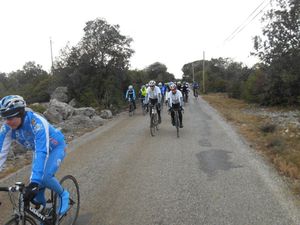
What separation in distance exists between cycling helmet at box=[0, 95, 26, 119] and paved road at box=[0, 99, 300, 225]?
2.39 metres

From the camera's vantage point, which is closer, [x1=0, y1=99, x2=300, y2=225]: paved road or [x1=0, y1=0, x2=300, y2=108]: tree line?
[x1=0, y1=99, x2=300, y2=225]: paved road

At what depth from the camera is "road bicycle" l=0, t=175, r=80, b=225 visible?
3.63 m

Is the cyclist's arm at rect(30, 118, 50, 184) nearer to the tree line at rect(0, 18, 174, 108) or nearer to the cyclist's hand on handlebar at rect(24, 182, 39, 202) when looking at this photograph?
the cyclist's hand on handlebar at rect(24, 182, 39, 202)

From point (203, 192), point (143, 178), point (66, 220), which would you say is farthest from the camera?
point (143, 178)

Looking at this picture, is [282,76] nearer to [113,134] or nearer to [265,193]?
[113,134]

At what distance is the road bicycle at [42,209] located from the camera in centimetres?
363

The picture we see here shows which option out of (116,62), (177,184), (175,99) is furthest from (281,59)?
(177,184)

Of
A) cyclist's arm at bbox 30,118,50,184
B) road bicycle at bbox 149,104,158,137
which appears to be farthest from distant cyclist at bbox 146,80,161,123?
cyclist's arm at bbox 30,118,50,184

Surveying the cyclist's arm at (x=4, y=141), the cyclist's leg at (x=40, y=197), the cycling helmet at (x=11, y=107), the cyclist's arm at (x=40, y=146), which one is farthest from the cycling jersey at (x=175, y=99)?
the cycling helmet at (x=11, y=107)

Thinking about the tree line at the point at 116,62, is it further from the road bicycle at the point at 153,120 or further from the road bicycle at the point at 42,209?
the road bicycle at the point at 42,209

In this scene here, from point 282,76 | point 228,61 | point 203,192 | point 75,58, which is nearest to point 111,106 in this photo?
point 75,58

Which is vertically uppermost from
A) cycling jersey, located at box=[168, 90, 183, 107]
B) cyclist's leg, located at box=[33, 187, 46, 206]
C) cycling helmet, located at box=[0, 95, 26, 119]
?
cycling helmet, located at box=[0, 95, 26, 119]

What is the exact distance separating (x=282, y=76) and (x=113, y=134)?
1978 centimetres

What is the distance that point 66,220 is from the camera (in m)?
4.97
